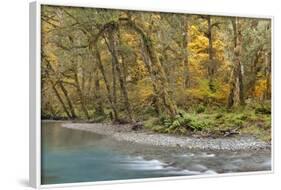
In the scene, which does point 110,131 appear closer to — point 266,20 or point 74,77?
point 74,77

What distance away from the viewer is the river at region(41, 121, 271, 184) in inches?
328

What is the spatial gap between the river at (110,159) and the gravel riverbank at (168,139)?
58mm

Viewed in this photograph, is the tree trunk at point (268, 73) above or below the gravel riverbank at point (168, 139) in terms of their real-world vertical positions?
above

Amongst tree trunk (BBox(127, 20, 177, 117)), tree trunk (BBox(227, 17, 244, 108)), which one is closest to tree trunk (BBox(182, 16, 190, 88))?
tree trunk (BBox(127, 20, 177, 117))

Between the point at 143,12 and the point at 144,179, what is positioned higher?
the point at 143,12

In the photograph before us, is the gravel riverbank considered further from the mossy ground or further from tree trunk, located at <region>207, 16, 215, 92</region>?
tree trunk, located at <region>207, 16, 215, 92</region>

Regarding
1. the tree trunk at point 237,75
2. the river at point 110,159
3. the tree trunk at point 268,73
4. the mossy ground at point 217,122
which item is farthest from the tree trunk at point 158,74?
the tree trunk at point 268,73

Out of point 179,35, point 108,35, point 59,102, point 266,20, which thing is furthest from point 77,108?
point 266,20

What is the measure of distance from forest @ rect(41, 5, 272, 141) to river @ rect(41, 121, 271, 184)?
23 centimetres

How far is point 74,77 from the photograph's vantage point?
8508mm

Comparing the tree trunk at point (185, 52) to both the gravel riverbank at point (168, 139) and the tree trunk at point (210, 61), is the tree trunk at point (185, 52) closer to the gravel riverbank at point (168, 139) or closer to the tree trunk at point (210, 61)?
the tree trunk at point (210, 61)

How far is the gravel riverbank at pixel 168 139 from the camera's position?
8.65 m

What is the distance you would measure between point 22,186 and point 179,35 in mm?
2612

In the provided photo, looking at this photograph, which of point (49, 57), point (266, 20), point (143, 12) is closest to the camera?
point (49, 57)
